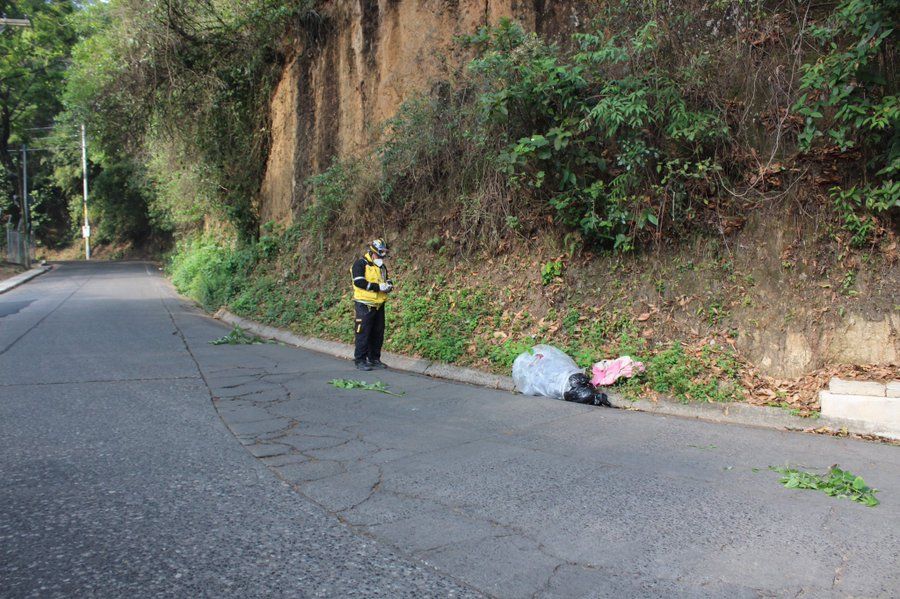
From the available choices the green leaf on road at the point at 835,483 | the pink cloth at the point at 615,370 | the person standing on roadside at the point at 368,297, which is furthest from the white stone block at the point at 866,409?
the person standing on roadside at the point at 368,297

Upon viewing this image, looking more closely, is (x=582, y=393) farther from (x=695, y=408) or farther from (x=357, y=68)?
(x=357, y=68)

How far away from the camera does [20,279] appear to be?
28.7 meters

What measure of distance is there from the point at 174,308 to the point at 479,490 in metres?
16.0

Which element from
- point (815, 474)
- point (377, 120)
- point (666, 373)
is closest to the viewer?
point (815, 474)

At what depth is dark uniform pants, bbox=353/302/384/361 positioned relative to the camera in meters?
9.88

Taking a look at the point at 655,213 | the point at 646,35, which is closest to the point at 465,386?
the point at 655,213

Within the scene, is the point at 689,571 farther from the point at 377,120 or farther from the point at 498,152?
the point at 377,120

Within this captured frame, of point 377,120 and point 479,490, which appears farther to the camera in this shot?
point 377,120

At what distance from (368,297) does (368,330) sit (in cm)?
48

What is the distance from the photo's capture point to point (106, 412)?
273 inches

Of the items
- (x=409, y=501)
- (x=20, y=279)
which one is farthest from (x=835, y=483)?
(x=20, y=279)

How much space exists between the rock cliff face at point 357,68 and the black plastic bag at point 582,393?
20.3 ft

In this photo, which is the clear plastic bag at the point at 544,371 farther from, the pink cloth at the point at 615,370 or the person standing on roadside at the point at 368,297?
the person standing on roadside at the point at 368,297

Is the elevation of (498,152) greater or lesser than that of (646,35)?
lesser
